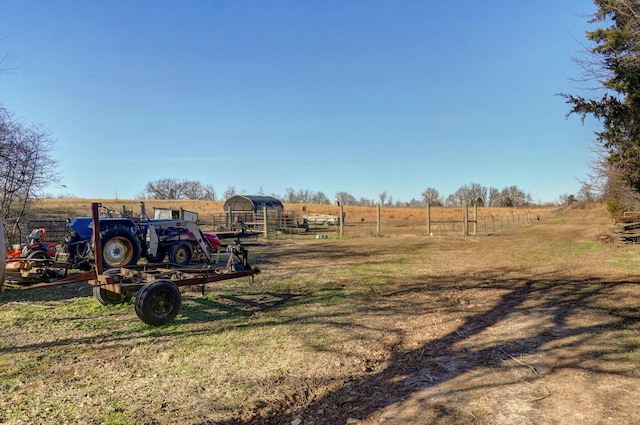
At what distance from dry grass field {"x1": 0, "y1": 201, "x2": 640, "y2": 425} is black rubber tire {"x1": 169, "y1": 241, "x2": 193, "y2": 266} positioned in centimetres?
304

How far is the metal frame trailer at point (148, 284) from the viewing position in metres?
5.72

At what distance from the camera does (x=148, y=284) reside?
5.81 m

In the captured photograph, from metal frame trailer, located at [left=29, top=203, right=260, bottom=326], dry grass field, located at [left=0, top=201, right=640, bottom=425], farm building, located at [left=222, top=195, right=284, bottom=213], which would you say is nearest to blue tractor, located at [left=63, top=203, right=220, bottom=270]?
dry grass field, located at [left=0, top=201, right=640, bottom=425]

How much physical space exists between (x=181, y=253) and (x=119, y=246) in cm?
201

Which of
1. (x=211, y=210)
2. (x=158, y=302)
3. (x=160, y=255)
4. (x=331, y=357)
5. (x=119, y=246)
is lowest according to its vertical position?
(x=331, y=357)

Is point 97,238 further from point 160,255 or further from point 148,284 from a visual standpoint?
point 160,255

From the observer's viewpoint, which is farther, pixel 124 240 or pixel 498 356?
pixel 124 240

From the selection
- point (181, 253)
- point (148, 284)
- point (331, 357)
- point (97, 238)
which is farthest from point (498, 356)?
point (181, 253)

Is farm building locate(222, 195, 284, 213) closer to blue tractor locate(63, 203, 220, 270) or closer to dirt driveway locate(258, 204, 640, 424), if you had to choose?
blue tractor locate(63, 203, 220, 270)

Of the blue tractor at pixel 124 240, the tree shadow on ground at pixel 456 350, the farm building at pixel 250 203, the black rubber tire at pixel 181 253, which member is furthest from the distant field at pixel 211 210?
the tree shadow on ground at pixel 456 350

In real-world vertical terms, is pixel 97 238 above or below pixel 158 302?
above

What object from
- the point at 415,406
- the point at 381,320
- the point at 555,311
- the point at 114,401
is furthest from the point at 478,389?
the point at 555,311

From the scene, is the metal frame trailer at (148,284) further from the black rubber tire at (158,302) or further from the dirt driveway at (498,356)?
the dirt driveway at (498,356)

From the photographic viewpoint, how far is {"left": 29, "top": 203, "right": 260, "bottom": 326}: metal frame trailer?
18.8 feet
